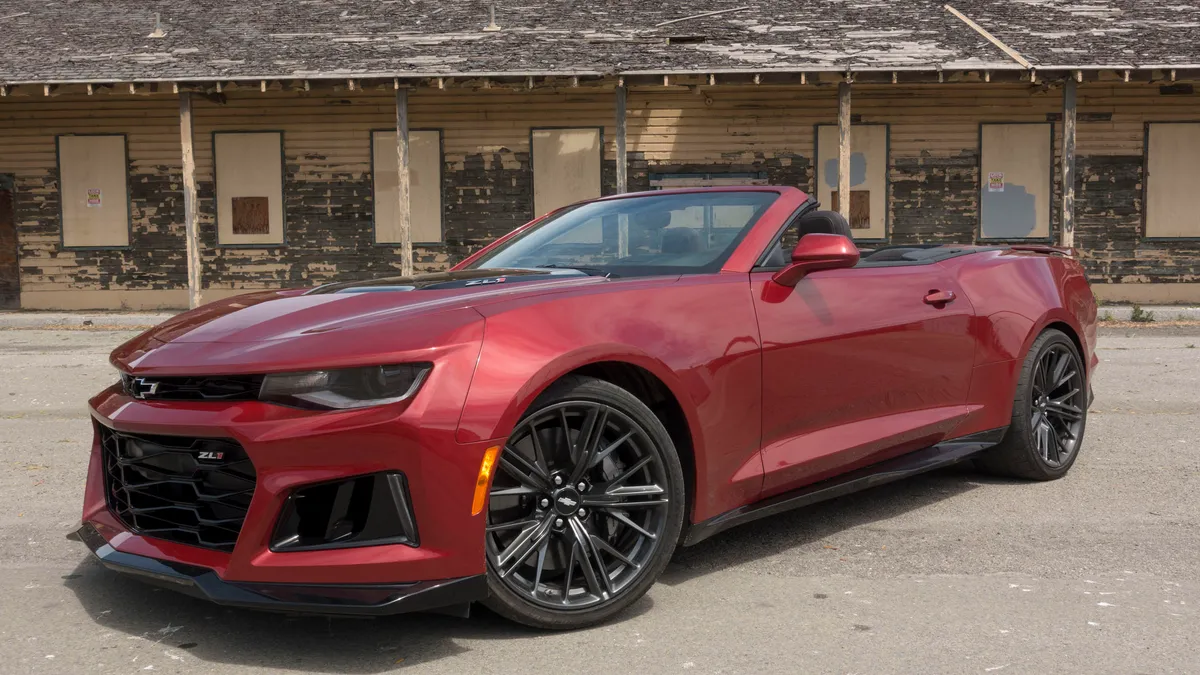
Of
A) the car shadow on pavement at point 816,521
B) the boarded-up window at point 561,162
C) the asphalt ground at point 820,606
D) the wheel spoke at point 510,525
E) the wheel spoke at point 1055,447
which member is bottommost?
the car shadow on pavement at point 816,521

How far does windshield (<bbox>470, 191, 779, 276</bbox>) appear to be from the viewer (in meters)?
4.39

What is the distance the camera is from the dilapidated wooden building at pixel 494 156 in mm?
20359

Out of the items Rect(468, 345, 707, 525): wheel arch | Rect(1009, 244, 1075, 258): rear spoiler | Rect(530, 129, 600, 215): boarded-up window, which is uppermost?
Rect(530, 129, 600, 215): boarded-up window

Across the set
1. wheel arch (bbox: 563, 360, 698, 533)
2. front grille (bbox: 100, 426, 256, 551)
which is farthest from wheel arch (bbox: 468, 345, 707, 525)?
front grille (bbox: 100, 426, 256, 551)

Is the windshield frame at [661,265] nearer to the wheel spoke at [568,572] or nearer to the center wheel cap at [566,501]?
the center wheel cap at [566,501]

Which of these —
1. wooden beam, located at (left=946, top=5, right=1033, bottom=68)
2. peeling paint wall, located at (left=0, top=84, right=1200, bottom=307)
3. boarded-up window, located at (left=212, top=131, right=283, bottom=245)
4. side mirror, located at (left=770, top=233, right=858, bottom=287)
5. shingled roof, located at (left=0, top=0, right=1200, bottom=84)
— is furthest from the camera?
boarded-up window, located at (left=212, top=131, right=283, bottom=245)

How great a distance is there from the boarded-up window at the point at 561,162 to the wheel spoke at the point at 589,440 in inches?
675

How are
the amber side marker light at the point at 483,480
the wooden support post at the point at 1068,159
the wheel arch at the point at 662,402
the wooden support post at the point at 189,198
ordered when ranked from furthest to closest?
1. the wooden support post at the point at 189,198
2. the wooden support post at the point at 1068,159
3. the wheel arch at the point at 662,402
4. the amber side marker light at the point at 483,480

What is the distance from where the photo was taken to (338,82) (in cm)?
1778

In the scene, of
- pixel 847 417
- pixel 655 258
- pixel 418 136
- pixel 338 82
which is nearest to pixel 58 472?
pixel 655 258

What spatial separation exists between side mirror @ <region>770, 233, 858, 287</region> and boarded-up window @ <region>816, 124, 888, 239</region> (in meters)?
16.7

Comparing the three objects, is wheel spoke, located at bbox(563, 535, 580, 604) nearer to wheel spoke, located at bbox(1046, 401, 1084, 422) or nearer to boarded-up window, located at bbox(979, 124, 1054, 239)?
wheel spoke, located at bbox(1046, 401, 1084, 422)

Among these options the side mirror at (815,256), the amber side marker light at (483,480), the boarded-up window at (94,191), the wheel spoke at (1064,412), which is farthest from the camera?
the boarded-up window at (94,191)

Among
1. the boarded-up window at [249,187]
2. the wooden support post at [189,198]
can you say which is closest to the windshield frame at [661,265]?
the wooden support post at [189,198]
